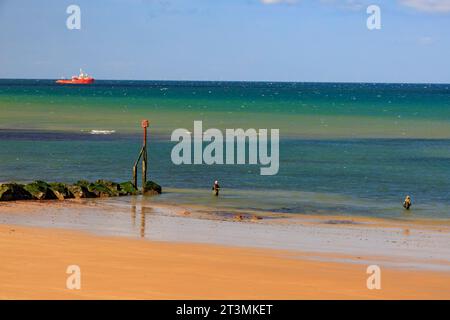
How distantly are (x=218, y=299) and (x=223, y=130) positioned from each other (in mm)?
63354

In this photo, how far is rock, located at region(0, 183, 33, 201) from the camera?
101ft

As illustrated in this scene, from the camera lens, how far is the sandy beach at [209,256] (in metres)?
17.7

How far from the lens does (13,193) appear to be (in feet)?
102

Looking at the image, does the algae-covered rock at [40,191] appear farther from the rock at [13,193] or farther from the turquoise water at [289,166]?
the turquoise water at [289,166]

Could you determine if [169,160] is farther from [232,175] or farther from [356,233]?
[356,233]

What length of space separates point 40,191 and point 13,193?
1113mm

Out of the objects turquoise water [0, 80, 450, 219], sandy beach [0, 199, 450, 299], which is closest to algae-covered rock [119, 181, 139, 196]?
turquoise water [0, 80, 450, 219]

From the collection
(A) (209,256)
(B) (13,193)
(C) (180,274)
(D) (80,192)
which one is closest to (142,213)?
(D) (80,192)

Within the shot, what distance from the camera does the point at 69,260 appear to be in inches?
795

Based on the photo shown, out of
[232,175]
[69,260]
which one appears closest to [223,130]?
[232,175]

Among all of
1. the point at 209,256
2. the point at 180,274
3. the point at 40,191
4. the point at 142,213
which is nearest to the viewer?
the point at 180,274

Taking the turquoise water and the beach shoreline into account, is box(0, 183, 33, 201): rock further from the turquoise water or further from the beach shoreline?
the beach shoreline

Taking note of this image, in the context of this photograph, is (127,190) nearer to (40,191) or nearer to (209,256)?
(40,191)

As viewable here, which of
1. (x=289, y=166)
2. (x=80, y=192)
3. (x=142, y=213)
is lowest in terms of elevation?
(x=142, y=213)
